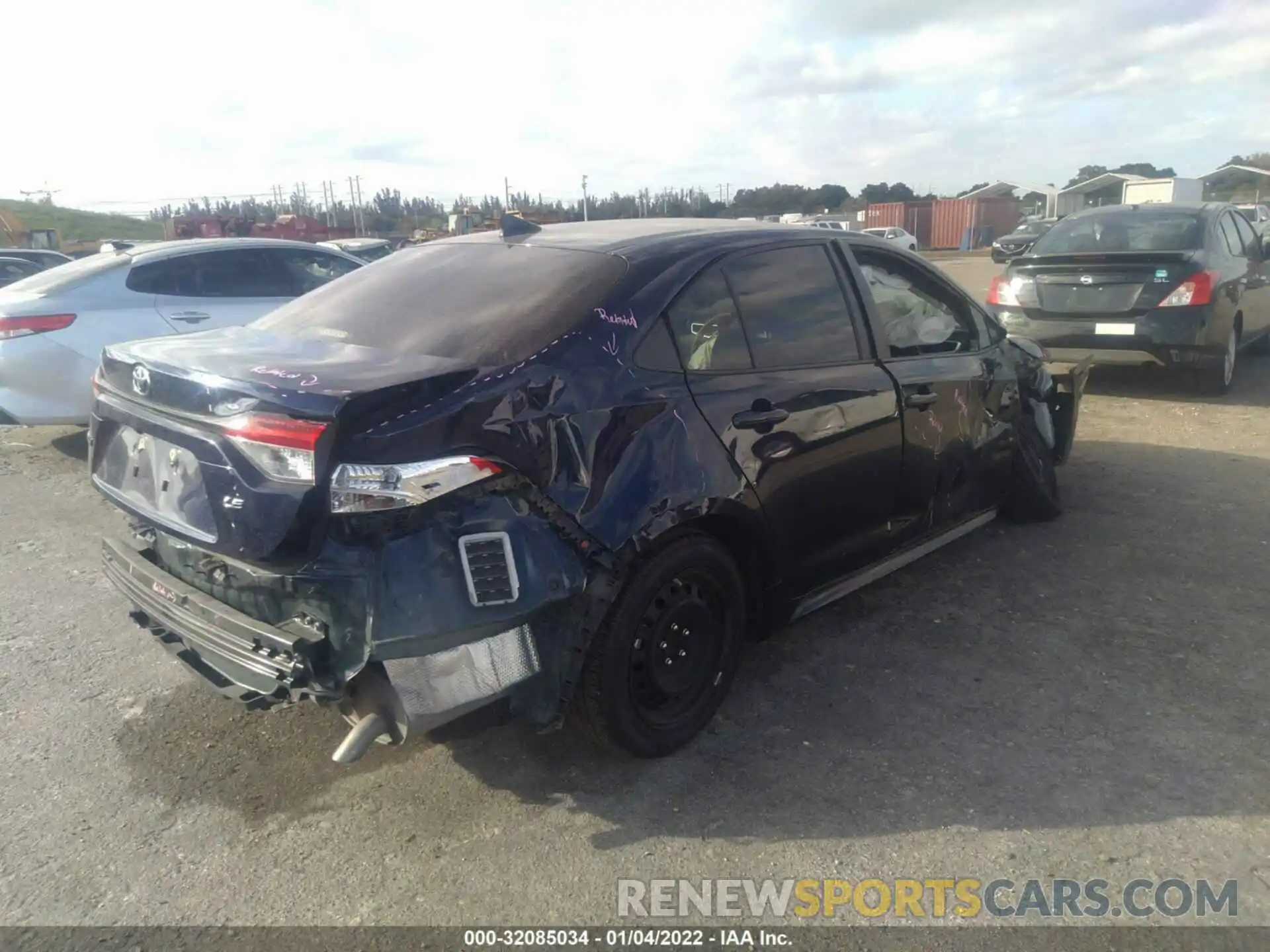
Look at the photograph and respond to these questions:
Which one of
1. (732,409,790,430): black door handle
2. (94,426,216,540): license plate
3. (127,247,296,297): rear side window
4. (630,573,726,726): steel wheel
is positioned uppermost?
(127,247,296,297): rear side window

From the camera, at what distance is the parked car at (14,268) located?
1327 cm

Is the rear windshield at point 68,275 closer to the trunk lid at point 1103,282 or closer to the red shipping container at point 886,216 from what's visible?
the trunk lid at point 1103,282

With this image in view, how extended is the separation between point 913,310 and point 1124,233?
5.56 m

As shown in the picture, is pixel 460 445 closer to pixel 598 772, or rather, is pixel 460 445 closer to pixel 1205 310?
pixel 598 772

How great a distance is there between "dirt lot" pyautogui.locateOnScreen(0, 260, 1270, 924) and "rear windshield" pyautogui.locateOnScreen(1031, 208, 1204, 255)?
15.3 ft

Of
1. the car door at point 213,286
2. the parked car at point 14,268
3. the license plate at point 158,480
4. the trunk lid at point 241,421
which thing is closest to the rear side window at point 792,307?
the trunk lid at point 241,421

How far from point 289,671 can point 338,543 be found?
374mm

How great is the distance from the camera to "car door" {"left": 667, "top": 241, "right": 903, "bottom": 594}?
316 cm

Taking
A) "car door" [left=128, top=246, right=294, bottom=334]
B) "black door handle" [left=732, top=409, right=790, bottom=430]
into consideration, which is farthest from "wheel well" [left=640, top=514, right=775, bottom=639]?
"car door" [left=128, top=246, right=294, bottom=334]

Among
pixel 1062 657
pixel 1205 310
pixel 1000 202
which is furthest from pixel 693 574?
pixel 1000 202

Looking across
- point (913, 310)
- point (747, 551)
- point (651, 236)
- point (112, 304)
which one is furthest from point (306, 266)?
point (747, 551)

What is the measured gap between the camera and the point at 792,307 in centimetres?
353

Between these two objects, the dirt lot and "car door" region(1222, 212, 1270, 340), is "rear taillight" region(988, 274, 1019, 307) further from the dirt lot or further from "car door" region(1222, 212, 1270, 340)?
the dirt lot

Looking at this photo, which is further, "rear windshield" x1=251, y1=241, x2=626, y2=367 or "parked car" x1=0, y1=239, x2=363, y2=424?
"parked car" x1=0, y1=239, x2=363, y2=424
